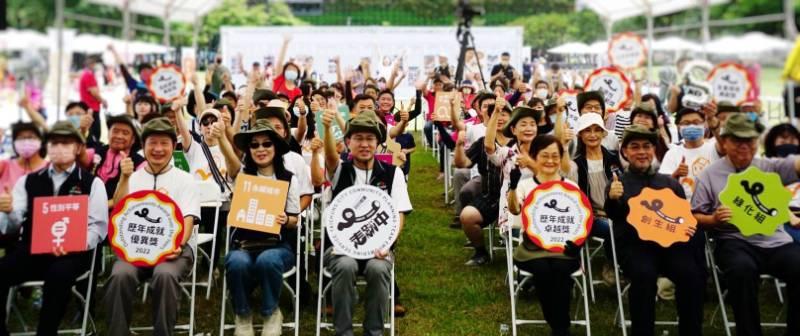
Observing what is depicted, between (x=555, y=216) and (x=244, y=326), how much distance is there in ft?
7.87

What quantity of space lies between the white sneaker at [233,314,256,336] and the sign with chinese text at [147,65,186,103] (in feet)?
21.1

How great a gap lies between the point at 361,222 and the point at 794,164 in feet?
10.9

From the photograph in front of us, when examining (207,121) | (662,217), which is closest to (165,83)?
(207,121)

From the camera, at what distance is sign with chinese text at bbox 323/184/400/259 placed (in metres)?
5.60

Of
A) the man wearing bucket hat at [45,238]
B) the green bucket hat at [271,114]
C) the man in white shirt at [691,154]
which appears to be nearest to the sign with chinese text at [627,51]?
the man in white shirt at [691,154]

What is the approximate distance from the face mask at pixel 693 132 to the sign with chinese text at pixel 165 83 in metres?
7.36

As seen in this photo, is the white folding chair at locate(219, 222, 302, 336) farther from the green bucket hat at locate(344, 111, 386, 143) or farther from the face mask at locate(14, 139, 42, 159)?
the face mask at locate(14, 139, 42, 159)

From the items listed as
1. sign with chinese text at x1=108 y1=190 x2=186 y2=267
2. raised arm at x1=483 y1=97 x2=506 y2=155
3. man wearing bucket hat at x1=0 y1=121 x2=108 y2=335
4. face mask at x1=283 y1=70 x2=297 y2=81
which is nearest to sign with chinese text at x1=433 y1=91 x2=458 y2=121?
raised arm at x1=483 y1=97 x2=506 y2=155

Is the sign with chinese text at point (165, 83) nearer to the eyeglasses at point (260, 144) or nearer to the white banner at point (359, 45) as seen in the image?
the eyeglasses at point (260, 144)

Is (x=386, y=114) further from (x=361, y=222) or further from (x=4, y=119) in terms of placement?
(x=4, y=119)

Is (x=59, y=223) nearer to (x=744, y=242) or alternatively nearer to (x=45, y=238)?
(x=45, y=238)

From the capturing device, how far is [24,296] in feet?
22.4

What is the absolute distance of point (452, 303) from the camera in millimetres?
6840

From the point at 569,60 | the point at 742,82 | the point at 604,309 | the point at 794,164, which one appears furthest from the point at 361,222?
the point at 569,60
